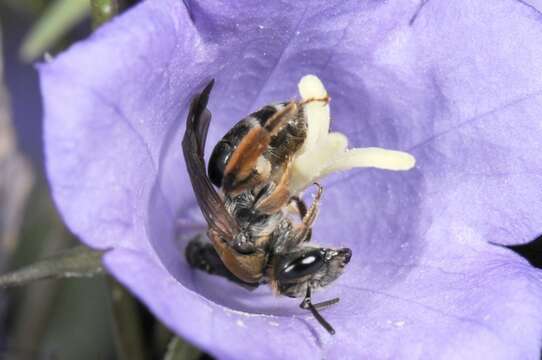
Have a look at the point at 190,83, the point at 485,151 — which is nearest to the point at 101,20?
the point at 190,83

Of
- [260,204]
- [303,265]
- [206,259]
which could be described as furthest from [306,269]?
[206,259]

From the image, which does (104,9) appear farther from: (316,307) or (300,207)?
(316,307)

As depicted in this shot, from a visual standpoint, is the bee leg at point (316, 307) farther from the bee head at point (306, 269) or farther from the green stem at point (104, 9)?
the green stem at point (104, 9)

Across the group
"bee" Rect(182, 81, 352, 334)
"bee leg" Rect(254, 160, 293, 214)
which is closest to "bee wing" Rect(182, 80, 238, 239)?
"bee" Rect(182, 81, 352, 334)

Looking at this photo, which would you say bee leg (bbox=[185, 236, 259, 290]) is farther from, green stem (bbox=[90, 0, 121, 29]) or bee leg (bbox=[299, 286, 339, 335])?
green stem (bbox=[90, 0, 121, 29])

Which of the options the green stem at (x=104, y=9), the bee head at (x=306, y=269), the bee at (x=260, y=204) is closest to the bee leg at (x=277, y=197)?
the bee at (x=260, y=204)

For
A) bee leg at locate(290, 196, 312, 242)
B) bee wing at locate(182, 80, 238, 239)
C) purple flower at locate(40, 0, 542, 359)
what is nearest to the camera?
purple flower at locate(40, 0, 542, 359)

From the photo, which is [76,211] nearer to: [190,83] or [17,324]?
[190,83]
